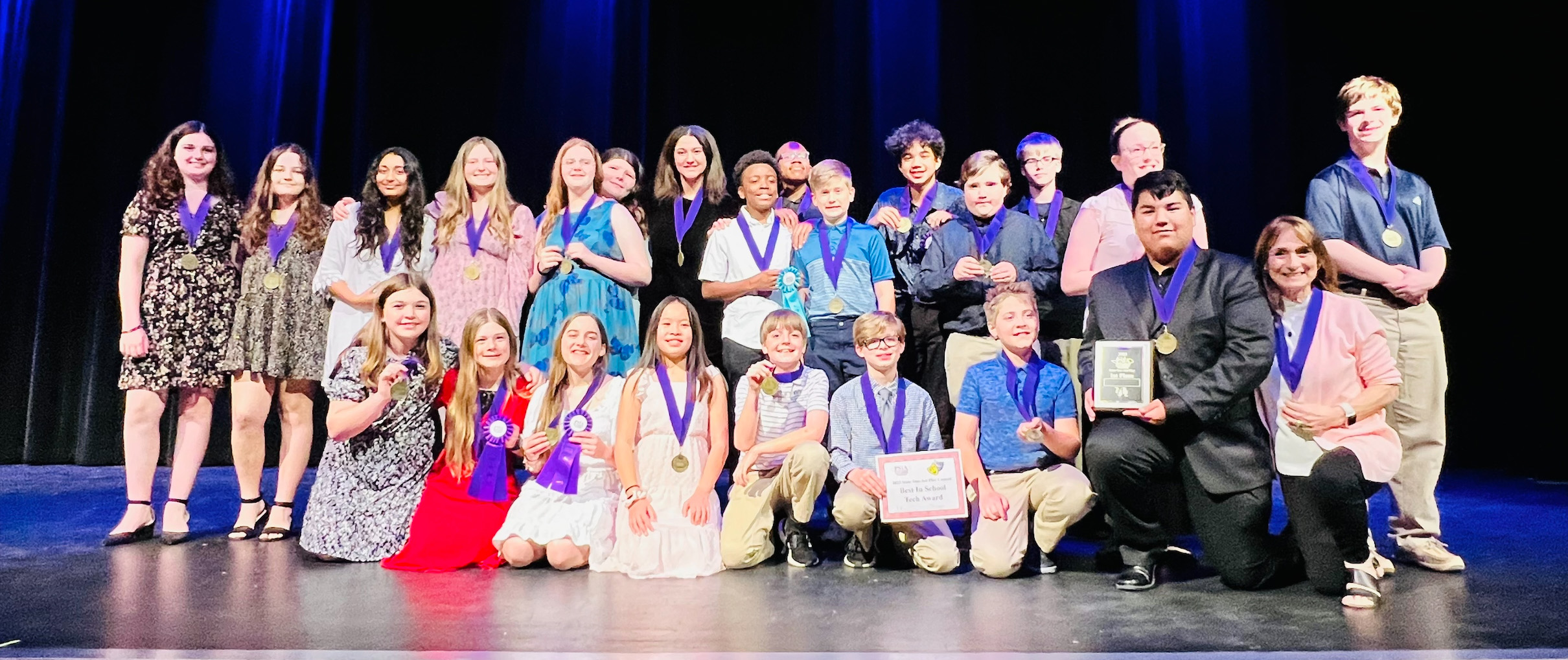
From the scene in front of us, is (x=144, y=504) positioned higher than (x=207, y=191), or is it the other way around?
(x=207, y=191)

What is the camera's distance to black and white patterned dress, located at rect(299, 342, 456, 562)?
3631mm

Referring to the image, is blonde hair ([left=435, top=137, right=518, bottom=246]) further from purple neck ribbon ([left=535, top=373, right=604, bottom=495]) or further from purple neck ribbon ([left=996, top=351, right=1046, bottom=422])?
purple neck ribbon ([left=996, top=351, right=1046, bottom=422])

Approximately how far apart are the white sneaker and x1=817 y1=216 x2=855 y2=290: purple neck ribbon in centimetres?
217

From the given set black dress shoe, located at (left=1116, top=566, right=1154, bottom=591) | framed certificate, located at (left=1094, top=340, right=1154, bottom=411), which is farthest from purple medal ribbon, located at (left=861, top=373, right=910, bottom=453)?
black dress shoe, located at (left=1116, top=566, right=1154, bottom=591)

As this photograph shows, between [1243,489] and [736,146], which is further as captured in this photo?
[736,146]

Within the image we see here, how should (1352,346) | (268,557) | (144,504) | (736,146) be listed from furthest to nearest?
(736,146)
(144,504)
(268,557)
(1352,346)

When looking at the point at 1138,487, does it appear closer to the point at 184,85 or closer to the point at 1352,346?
the point at 1352,346

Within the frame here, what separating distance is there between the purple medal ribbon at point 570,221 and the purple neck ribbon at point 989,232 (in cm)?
155

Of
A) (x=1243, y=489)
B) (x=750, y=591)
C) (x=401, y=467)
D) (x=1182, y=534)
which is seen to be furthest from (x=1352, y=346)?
(x=401, y=467)

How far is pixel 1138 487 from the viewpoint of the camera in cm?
314

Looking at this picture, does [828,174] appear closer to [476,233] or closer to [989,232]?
[989,232]

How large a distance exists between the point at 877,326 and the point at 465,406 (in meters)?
1.51

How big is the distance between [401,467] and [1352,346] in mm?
3209

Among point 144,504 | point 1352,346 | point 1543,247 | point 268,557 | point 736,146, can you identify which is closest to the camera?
point 1352,346
